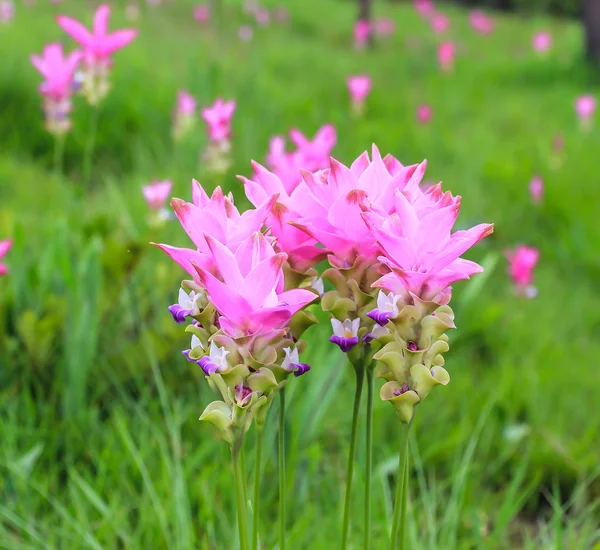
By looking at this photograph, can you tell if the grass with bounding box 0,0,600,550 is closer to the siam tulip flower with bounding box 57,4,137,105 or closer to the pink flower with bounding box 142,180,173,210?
the pink flower with bounding box 142,180,173,210

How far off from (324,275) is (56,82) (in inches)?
62.4

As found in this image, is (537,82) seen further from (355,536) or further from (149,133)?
(355,536)

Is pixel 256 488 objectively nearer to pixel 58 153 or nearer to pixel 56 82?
pixel 56 82

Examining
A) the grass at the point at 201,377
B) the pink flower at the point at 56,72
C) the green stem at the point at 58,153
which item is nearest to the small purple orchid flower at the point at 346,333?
the grass at the point at 201,377

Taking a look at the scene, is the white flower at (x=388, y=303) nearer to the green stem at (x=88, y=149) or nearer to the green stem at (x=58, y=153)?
the green stem at (x=88, y=149)

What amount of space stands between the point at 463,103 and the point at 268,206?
16.3 ft

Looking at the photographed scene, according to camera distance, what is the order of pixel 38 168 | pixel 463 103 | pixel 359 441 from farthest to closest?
pixel 463 103, pixel 38 168, pixel 359 441

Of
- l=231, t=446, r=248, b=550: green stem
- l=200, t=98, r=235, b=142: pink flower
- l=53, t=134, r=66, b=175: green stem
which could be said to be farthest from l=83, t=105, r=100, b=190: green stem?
l=231, t=446, r=248, b=550: green stem

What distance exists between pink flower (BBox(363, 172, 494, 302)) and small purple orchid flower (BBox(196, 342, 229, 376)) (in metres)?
0.16

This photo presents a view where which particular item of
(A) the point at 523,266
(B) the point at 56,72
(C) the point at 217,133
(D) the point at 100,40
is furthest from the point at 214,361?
(A) the point at 523,266

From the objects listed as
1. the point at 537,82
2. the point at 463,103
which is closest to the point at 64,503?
the point at 463,103

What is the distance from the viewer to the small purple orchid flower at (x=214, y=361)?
2.18 ft

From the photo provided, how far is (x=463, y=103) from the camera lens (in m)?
5.34

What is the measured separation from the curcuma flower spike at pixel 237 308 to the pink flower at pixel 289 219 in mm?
27
